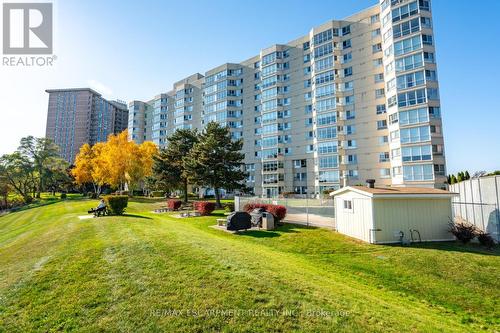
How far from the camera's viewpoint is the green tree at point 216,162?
33.3m

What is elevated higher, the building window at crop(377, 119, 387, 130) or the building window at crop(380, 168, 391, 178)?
the building window at crop(377, 119, 387, 130)

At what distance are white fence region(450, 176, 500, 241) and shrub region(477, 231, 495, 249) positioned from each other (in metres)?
1.20

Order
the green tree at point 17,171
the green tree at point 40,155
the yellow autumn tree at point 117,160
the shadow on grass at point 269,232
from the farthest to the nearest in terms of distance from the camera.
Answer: the green tree at point 40,155 < the green tree at point 17,171 < the yellow autumn tree at point 117,160 < the shadow on grass at point 269,232

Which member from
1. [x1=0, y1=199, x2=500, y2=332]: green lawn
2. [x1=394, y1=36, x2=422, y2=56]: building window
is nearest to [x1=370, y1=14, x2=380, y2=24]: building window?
[x1=394, y1=36, x2=422, y2=56]: building window

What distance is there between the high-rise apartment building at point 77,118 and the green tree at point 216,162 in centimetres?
15485

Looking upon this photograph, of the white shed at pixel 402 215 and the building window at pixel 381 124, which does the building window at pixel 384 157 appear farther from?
the white shed at pixel 402 215

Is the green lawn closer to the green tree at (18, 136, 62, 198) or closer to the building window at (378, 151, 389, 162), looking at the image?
the building window at (378, 151, 389, 162)

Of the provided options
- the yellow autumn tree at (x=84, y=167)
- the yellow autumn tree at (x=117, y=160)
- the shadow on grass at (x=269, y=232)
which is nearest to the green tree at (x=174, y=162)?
the yellow autumn tree at (x=117, y=160)

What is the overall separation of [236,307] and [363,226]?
11.8 m

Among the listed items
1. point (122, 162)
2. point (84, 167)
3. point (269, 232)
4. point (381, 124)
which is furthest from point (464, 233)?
point (84, 167)

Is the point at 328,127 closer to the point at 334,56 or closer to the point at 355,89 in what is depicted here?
the point at 355,89

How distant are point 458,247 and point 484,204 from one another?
3637 millimetres

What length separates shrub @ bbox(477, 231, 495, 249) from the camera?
13.4 meters

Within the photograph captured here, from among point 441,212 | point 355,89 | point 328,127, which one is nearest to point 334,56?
point 355,89
